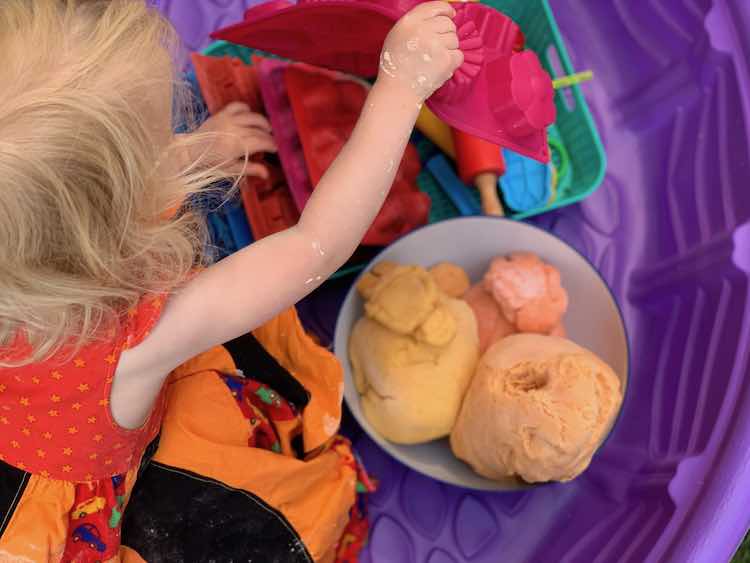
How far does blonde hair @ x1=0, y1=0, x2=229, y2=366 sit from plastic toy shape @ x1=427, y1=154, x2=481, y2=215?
1.58 feet

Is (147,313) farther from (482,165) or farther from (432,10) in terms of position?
(482,165)

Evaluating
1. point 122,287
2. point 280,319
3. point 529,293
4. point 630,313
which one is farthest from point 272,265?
point 630,313

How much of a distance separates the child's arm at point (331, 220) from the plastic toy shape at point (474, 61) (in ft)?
0.10

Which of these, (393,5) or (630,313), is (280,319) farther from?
(630,313)

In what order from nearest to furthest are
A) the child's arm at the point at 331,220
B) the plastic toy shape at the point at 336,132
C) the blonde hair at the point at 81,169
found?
the blonde hair at the point at 81,169
the child's arm at the point at 331,220
the plastic toy shape at the point at 336,132

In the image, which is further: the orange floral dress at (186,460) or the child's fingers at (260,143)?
the child's fingers at (260,143)

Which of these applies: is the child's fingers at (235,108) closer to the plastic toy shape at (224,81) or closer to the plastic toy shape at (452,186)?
the plastic toy shape at (224,81)

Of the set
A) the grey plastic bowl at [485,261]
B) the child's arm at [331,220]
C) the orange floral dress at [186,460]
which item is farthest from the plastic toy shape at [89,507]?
the grey plastic bowl at [485,261]

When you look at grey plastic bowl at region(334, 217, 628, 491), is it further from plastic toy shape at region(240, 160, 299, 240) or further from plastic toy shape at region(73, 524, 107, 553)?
plastic toy shape at region(73, 524, 107, 553)

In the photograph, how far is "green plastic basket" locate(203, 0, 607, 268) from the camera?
0.86m

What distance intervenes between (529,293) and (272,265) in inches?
14.1

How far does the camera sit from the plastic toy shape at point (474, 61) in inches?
21.7

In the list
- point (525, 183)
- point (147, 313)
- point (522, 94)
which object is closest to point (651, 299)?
point (525, 183)

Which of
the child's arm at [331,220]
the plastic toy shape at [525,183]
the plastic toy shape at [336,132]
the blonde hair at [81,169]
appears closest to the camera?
the blonde hair at [81,169]
